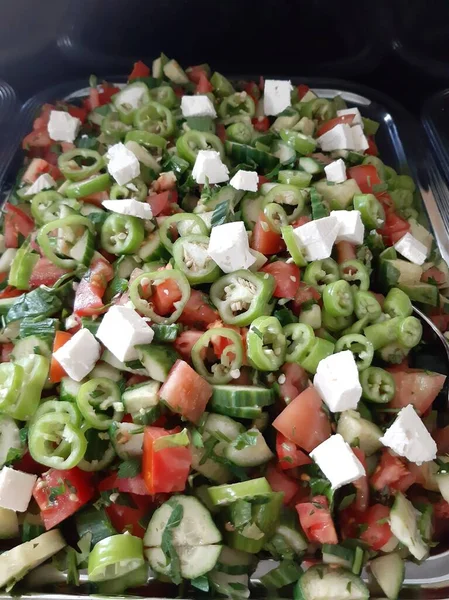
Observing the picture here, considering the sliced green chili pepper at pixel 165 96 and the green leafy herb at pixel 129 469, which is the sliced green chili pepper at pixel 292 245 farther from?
the sliced green chili pepper at pixel 165 96

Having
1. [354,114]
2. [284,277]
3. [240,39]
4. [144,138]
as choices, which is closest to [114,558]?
[284,277]

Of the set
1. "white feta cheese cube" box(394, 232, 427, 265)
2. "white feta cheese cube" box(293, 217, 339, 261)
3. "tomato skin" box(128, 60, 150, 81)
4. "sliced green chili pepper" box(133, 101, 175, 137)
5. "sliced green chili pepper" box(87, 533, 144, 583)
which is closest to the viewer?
"sliced green chili pepper" box(87, 533, 144, 583)

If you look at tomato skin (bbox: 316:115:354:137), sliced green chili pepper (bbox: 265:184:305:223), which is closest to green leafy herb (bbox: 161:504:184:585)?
sliced green chili pepper (bbox: 265:184:305:223)

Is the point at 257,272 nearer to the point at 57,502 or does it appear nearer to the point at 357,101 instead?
the point at 57,502

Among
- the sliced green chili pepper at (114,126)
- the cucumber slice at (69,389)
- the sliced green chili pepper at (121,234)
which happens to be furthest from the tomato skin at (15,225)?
the cucumber slice at (69,389)

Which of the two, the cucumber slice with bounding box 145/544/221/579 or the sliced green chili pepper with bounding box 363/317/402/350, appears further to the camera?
the sliced green chili pepper with bounding box 363/317/402/350

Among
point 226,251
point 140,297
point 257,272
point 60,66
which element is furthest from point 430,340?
point 60,66

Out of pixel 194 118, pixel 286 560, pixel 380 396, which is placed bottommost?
pixel 286 560

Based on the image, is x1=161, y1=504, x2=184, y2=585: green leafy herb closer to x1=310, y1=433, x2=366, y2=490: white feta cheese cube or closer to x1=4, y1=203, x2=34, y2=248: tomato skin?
x1=310, y1=433, x2=366, y2=490: white feta cheese cube
